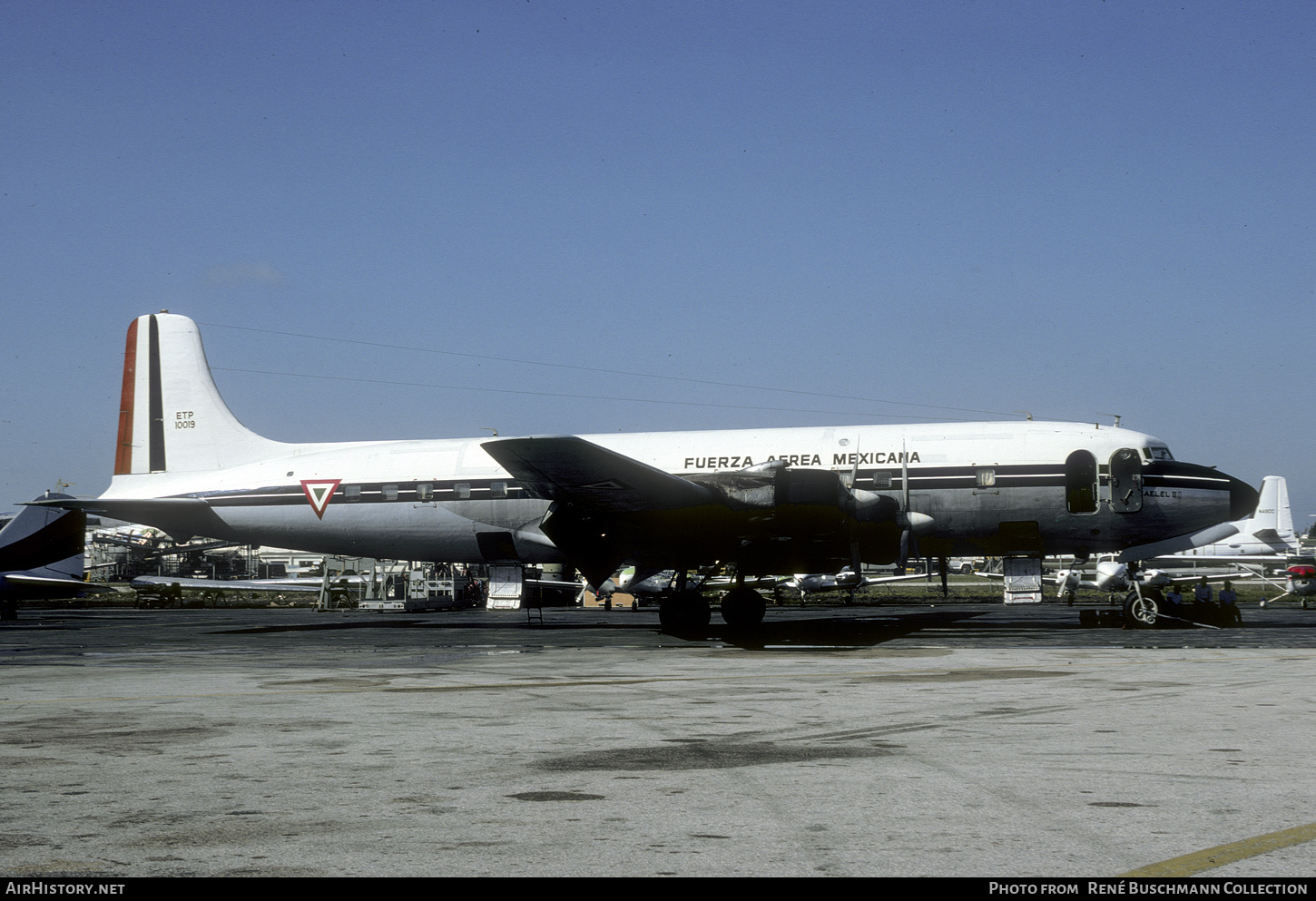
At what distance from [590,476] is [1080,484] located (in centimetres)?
1159

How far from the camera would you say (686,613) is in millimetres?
25562

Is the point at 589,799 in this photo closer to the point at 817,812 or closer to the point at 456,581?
the point at 817,812

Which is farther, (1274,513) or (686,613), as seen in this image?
(1274,513)

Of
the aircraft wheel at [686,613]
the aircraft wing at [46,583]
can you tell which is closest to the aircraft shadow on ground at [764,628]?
the aircraft wheel at [686,613]

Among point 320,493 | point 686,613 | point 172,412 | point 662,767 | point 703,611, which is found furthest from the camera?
point 172,412

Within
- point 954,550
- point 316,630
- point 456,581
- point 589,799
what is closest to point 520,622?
point 316,630

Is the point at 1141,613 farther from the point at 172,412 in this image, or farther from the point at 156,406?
the point at 156,406

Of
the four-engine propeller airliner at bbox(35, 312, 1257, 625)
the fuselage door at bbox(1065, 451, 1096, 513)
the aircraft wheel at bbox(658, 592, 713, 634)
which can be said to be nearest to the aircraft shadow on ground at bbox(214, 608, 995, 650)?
the aircraft wheel at bbox(658, 592, 713, 634)

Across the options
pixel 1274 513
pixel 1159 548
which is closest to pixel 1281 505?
pixel 1274 513

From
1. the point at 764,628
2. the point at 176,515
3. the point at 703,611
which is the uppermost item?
the point at 176,515

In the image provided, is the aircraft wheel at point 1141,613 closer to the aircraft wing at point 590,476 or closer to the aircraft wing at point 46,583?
the aircraft wing at point 590,476

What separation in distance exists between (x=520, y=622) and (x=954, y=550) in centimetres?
1402

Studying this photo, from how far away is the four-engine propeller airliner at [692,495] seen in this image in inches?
915

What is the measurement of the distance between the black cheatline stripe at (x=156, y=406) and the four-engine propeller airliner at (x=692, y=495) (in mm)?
58
